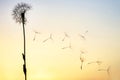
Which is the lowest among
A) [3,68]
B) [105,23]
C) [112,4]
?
[3,68]

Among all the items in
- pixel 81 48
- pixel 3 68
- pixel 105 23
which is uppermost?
pixel 105 23

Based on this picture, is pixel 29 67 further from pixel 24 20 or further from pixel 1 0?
pixel 1 0

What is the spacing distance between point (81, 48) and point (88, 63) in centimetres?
11

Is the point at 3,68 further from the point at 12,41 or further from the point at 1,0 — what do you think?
the point at 1,0

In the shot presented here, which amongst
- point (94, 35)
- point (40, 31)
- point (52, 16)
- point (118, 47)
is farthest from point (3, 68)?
point (118, 47)

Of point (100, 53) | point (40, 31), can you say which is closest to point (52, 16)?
point (40, 31)

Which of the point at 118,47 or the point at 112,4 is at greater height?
the point at 112,4

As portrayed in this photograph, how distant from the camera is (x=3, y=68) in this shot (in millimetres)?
1929

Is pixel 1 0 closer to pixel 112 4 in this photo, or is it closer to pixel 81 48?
pixel 81 48

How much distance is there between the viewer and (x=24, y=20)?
195cm

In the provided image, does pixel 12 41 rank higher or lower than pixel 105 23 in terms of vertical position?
lower

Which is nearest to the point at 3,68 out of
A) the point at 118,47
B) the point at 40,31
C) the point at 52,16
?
the point at 40,31

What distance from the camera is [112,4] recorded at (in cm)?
200

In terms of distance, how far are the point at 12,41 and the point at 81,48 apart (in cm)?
47
